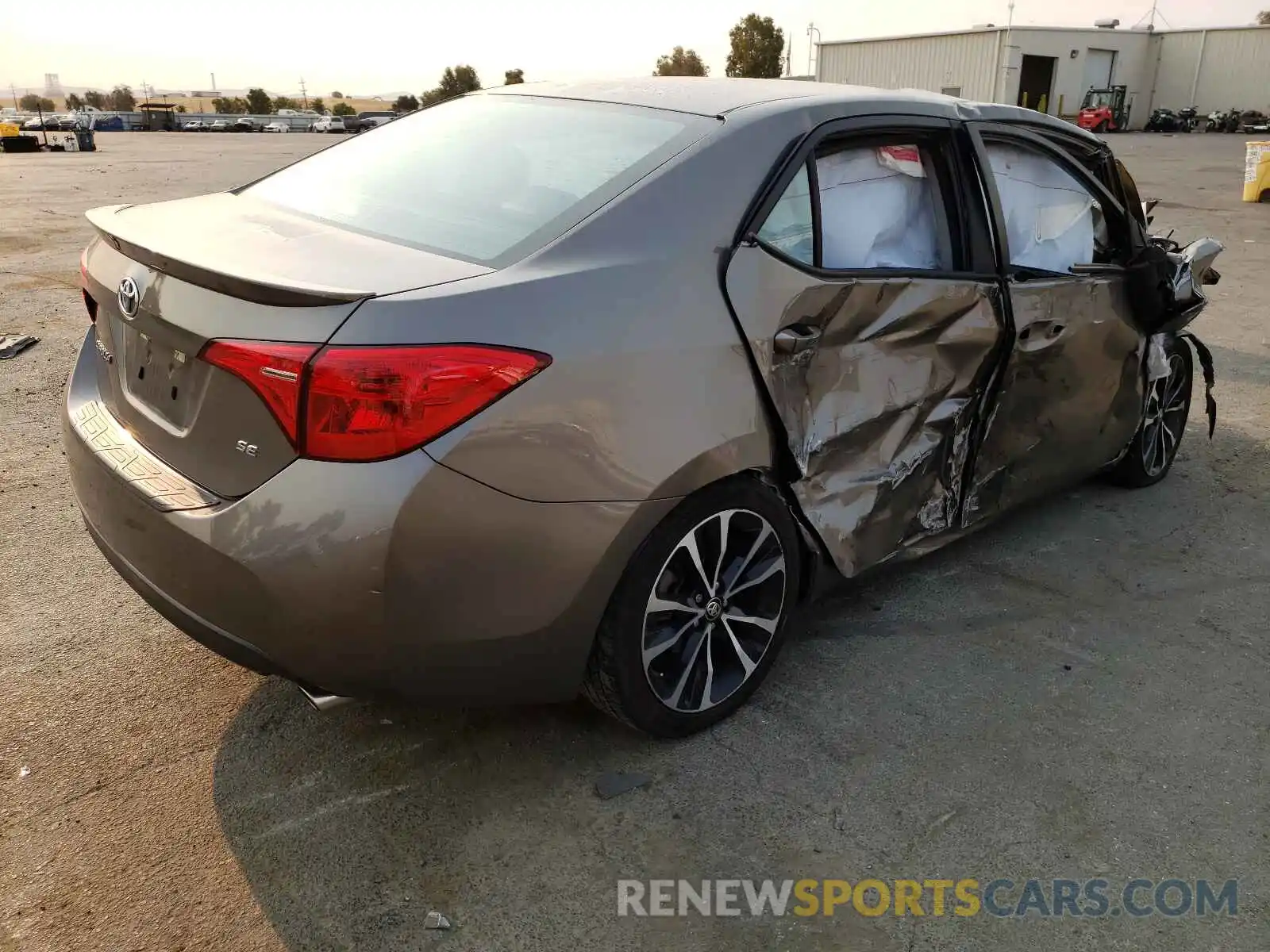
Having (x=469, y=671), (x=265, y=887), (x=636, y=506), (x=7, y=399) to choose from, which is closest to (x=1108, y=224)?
(x=636, y=506)

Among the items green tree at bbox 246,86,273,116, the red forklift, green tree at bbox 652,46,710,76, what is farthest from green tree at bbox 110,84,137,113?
the red forklift

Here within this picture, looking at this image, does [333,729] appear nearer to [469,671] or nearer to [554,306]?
[469,671]

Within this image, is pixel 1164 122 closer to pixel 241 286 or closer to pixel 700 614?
pixel 700 614

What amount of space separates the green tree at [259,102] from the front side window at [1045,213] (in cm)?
11102

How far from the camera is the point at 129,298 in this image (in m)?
2.39

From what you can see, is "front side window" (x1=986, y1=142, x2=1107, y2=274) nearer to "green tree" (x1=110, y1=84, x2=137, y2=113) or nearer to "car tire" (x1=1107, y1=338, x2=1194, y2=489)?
"car tire" (x1=1107, y1=338, x2=1194, y2=489)

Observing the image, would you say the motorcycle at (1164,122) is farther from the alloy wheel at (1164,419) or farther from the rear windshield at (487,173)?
the rear windshield at (487,173)

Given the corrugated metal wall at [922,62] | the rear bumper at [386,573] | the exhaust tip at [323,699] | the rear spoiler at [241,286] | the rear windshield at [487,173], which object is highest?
the corrugated metal wall at [922,62]

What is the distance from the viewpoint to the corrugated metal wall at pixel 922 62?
5359 centimetres

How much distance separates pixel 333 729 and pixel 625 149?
1.77m

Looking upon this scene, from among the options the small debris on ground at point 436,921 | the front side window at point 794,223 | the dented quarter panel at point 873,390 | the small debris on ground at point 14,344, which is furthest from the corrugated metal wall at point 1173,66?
the small debris on ground at point 436,921

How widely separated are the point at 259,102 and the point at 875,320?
113934mm

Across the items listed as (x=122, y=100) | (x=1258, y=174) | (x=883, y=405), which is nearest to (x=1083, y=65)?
(x=1258, y=174)

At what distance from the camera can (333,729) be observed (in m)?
2.74
